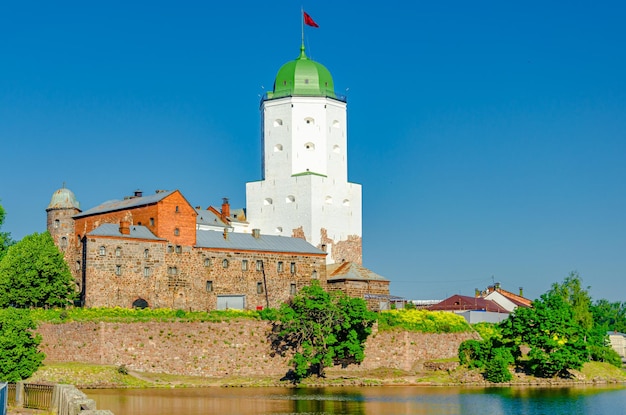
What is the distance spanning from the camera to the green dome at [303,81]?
7731 centimetres

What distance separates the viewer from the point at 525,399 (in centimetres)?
4841

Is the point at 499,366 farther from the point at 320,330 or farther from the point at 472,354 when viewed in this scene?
the point at 320,330

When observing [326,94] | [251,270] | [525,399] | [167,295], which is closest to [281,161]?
[326,94]

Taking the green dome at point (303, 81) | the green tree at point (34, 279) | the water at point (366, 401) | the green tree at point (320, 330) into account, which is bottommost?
the water at point (366, 401)

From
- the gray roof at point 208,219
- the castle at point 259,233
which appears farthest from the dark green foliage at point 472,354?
the gray roof at point 208,219

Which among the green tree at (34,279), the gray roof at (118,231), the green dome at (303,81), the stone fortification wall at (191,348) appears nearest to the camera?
the stone fortification wall at (191,348)

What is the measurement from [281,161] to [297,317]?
21541 mm

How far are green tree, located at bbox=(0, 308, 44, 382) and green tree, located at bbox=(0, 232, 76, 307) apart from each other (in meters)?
7.94

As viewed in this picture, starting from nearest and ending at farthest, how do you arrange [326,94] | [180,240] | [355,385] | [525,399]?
[525,399], [355,385], [180,240], [326,94]

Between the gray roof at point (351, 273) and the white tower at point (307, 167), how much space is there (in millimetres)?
5182

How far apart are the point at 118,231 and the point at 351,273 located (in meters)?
15.3

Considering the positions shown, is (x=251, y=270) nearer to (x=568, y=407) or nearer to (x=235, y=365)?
(x=235, y=365)

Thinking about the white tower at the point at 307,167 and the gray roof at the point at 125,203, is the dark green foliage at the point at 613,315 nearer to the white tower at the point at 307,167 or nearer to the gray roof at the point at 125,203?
the white tower at the point at 307,167

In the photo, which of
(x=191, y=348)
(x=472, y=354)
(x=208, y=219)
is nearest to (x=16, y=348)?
(x=191, y=348)
